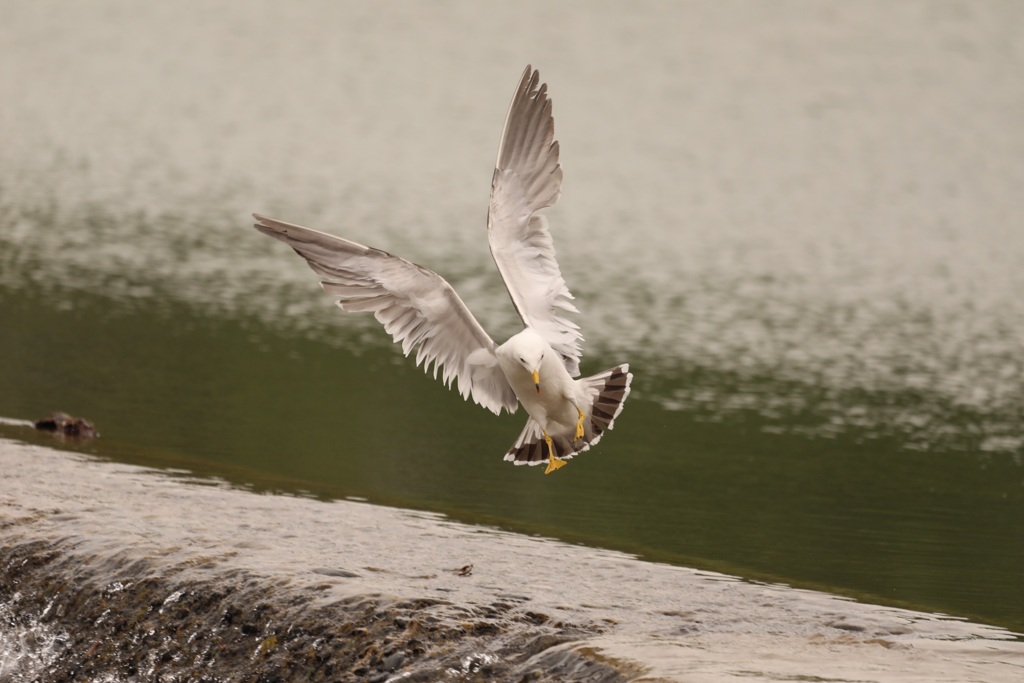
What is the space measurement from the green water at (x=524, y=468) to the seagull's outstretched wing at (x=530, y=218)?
7.95ft

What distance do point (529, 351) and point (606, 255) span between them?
50.7ft

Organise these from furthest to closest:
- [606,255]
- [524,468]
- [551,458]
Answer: [606,255]
[524,468]
[551,458]

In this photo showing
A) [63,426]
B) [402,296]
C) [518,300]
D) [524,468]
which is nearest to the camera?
[402,296]

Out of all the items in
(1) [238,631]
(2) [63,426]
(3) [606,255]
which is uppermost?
(3) [606,255]

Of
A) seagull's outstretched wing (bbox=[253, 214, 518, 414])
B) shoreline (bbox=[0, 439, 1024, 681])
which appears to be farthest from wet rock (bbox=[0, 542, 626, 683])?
seagull's outstretched wing (bbox=[253, 214, 518, 414])

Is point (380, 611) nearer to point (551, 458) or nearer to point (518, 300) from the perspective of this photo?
point (551, 458)

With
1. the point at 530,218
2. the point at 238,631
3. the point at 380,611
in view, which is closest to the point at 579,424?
the point at 530,218

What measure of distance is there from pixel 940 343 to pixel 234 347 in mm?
9150

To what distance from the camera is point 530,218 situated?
8.84 metres

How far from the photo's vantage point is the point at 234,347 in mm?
16938

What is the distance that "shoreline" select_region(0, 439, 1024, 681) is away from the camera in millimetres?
7191

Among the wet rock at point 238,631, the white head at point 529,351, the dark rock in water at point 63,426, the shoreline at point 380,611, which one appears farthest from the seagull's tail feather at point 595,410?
the dark rock in water at point 63,426

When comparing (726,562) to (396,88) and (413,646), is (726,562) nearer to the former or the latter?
(413,646)

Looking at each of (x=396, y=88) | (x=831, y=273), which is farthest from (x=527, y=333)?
(x=396, y=88)
